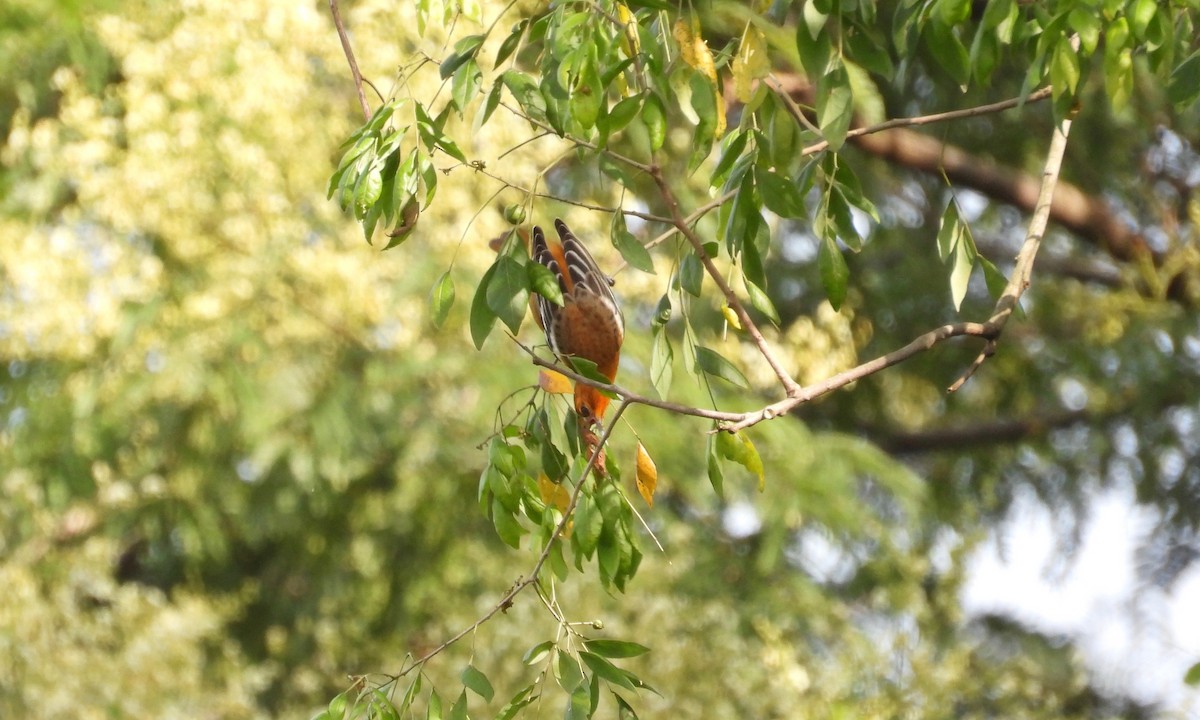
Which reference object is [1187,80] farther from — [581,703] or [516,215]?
[581,703]

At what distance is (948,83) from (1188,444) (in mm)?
1851

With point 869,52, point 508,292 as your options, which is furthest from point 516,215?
point 869,52

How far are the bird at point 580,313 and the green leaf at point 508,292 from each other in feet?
1.44

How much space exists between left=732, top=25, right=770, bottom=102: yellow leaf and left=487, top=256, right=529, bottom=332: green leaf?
0.32 metres

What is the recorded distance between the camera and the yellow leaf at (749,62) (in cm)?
162

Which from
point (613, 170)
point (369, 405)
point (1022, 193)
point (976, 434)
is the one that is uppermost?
point (613, 170)

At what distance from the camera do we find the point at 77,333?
4312 mm

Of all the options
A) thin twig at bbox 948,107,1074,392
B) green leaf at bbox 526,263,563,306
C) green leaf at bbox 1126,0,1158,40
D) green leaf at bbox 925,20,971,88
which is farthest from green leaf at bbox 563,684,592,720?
green leaf at bbox 1126,0,1158,40

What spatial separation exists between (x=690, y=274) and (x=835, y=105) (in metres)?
0.42

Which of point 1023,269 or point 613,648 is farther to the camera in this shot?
point 1023,269

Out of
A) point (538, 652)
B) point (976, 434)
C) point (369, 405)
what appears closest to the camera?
point (538, 652)

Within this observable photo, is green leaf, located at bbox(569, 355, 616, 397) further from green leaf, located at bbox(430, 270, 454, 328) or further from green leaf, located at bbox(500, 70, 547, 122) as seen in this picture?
green leaf, located at bbox(500, 70, 547, 122)

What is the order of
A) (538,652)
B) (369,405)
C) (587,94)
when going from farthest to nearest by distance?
(369,405)
(538,652)
(587,94)

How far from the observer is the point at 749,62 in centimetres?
163
